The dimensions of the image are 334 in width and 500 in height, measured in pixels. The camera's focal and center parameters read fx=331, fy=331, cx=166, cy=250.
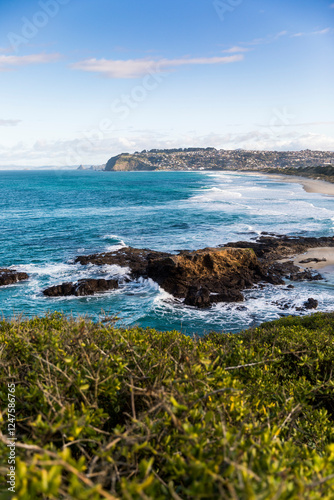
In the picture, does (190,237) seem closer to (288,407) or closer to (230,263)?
(230,263)

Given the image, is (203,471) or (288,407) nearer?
(203,471)

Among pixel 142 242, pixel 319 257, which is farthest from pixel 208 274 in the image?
pixel 142 242

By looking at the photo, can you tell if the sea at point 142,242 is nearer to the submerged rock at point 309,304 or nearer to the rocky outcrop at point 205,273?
the submerged rock at point 309,304

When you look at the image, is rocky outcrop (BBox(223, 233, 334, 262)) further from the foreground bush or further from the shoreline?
the foreground bush

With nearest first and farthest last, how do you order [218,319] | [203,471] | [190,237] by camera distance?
[203,471], [218,319], [190,237]

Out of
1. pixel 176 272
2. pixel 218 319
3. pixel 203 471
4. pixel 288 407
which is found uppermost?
pixel 203 471

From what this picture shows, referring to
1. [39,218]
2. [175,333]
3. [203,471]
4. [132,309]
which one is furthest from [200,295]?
[39,218]

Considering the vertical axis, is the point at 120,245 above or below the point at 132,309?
above
